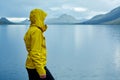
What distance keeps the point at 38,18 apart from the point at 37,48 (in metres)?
0.40

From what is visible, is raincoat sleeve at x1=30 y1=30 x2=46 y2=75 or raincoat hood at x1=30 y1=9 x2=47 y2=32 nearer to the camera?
raincoat sleeve at x1=30 y1=30 x2=46 y2=75

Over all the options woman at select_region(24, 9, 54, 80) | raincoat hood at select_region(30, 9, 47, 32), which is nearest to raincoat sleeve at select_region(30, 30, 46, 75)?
woman at select_region(24, 9, 54, 80)

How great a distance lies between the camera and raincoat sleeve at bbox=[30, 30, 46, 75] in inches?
155

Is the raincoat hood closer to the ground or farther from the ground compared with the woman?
farther from the ground

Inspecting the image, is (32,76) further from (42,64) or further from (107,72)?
(107,72)

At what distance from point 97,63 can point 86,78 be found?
12.7 ft

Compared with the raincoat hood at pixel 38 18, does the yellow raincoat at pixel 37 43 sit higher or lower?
lower

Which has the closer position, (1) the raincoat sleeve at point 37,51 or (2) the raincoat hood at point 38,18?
(1) the raincoat sleeve at point 37,51

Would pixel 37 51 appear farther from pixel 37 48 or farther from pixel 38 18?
pixel 38 18

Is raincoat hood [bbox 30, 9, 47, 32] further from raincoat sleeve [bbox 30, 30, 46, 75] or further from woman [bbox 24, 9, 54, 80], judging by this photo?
raincoat sleeve [bbox 30, 30, 46, 75]

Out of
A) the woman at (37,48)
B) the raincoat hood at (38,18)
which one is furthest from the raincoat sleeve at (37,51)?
the raincoat hood at (38,18)

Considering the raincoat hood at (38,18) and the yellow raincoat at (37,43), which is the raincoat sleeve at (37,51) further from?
the raincoat hood at (38,18)

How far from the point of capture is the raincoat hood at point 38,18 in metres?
4.12

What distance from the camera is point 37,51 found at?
13.0 feet
